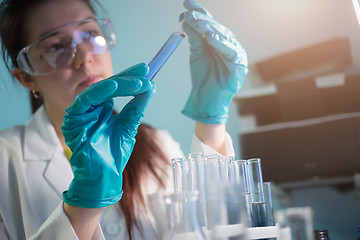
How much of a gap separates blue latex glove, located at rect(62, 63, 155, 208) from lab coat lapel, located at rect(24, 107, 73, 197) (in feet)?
1.33

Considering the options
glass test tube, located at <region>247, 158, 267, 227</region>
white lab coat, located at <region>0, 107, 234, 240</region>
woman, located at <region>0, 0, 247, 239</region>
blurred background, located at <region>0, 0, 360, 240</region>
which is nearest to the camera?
glass test tube, located at <region>247, 158, 267, 227</region>

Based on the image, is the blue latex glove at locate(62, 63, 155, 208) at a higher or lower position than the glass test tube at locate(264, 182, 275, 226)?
higher

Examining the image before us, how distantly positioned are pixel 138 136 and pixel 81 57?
1.63 ft

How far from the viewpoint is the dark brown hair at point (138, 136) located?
5.78 feet

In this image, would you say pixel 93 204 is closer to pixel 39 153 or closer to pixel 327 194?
pixel 39 153

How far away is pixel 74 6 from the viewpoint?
1803 millimetres

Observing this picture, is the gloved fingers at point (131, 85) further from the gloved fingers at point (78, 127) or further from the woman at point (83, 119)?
the gloved fingers at point (78, 127)

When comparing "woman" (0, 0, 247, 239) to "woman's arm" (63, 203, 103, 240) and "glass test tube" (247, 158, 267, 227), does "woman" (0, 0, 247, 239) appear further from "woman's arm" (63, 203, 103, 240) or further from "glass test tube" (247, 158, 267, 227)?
"glass test tube" (247, 158, 267, 227)

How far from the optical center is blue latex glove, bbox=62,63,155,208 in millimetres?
1205

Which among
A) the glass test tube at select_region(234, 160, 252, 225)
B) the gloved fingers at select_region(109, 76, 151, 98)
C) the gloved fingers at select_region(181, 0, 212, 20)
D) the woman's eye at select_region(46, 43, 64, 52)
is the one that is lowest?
the glass test tube at select_region(234, 160, 252, 225)

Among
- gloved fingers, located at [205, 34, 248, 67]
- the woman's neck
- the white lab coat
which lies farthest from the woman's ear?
gloved fingers, located at [205, 34, 248, 67]

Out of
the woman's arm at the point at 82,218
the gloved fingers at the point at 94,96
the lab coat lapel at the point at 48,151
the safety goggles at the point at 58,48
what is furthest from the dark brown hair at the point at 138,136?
the gloved fingers at the point at 94,96

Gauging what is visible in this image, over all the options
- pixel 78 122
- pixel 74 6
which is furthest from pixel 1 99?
pixel 78 122

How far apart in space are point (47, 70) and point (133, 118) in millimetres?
597
